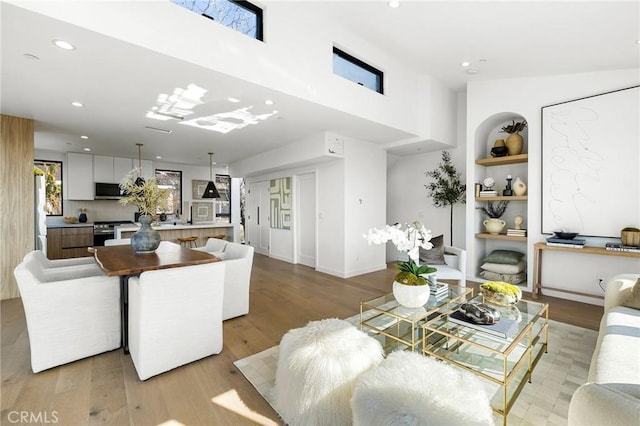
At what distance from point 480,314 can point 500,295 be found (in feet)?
1.85

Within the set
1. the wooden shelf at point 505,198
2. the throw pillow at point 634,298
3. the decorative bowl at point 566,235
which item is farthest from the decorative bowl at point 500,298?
the wooden shelf at point 505,198

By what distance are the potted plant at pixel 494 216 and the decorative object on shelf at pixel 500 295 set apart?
2604 mm

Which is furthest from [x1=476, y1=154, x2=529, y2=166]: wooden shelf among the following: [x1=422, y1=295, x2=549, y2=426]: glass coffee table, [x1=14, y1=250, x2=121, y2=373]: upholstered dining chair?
[x1=14, y1=250, x2=121, y2=373]: upholstered dining chair

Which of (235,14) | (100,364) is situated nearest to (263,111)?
(235,14)

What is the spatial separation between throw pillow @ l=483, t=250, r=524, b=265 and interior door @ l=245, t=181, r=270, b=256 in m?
4.97

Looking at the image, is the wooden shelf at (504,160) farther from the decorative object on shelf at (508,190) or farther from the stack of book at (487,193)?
the stack of book at (487,193)

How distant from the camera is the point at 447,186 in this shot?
5586 mm

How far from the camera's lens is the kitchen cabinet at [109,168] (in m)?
6.72

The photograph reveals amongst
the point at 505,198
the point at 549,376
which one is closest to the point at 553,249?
the point at 505,198

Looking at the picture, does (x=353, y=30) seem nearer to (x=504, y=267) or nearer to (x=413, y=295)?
(x=413, y=295)

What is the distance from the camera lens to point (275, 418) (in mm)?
1718

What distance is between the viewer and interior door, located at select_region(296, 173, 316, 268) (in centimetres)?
593

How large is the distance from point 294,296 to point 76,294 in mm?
2422

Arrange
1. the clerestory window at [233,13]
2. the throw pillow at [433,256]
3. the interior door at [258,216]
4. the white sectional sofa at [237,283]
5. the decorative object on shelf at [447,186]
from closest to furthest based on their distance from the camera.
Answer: the clerestory window at [233,13], the white sectional sofa at [237,283], the throw pillow at [433,256], the decorative object on shelf at [447,186], the interior door at [258,216]
